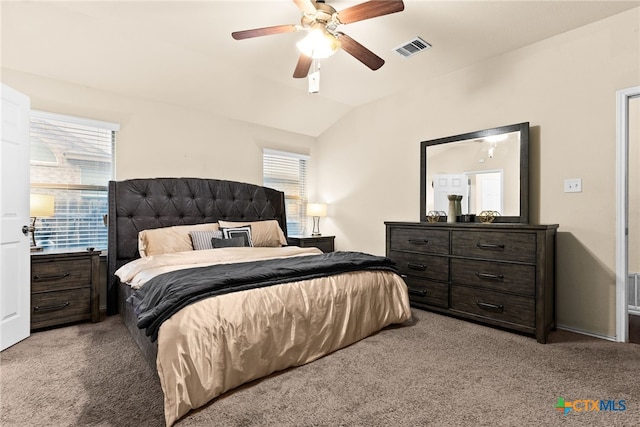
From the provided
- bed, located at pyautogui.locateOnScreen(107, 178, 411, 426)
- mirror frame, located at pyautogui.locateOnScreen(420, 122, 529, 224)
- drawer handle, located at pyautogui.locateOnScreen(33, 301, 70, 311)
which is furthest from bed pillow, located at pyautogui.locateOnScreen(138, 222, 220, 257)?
mirror frame, located at pyautogui.locateOnScreen(420, 122, 529, 224)

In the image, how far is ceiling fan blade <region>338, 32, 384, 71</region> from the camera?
2279 mm

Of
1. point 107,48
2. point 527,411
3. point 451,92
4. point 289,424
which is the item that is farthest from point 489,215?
point 107,48

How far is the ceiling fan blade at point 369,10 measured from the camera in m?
1.92

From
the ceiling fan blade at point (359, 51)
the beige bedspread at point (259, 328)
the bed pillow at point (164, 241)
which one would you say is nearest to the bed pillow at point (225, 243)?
the bed pillow at point (164, 241)

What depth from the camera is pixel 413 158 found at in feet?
12.8

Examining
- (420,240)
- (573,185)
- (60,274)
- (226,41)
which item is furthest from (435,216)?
(60,274)

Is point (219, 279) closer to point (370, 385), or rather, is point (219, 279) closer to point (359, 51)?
point (370, 385)

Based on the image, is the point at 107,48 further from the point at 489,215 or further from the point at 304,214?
the point at 489,215

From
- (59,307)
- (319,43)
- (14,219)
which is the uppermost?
(319,43)

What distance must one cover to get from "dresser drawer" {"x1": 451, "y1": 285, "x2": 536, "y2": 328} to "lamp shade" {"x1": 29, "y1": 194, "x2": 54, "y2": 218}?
3.66 meters

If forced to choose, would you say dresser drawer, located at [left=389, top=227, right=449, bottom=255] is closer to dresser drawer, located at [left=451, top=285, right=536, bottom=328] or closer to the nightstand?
dresser drawer, located at [left=451, top=285, right=536, bottom=328]

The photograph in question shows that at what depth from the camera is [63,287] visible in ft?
9.23

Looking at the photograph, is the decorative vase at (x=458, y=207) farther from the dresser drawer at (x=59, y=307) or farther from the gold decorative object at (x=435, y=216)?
the dresser drawer at (x=59, y=307)

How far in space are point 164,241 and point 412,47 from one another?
2.97 m
